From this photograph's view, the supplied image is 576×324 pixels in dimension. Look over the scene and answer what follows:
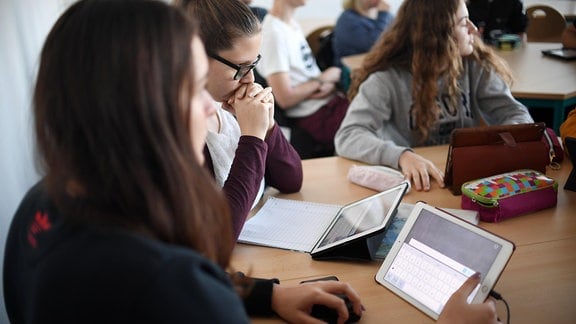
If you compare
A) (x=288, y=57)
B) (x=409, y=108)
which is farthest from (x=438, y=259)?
(x=288, y=57)

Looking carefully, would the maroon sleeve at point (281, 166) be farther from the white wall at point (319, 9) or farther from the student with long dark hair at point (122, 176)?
the white wall at point (319, 9)

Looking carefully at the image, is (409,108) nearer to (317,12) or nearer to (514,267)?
(514,267)

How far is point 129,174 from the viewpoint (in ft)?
2.12

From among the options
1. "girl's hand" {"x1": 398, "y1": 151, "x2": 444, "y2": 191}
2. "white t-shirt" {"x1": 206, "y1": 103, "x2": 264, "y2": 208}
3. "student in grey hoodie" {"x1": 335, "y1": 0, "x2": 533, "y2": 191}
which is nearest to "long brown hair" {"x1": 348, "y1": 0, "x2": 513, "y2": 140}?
"student in grey hoodie" {"x1": 335, "y1": 0, "x2": 533, "y2": 191}

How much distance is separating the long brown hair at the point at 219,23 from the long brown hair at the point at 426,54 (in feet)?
2.41

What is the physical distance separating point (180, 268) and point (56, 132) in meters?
0.22

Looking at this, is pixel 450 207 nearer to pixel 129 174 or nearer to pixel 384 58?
pixel 384 58

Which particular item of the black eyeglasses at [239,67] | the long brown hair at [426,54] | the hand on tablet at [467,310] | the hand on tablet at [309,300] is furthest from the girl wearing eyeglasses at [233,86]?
the long brown hair at [426,54]

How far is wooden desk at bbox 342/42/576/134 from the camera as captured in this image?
7.72 ft

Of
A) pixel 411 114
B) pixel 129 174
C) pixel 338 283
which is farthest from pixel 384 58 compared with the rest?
pixel 129 174

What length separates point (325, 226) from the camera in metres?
1.35

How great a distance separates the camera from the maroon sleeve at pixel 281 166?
150 cm

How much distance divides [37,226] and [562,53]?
2.88 meters

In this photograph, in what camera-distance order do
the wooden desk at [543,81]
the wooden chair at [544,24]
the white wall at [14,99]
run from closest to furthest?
the white wall at [14,99] < the wooden desk at [543,81] < the wooden chair at [544,24]
